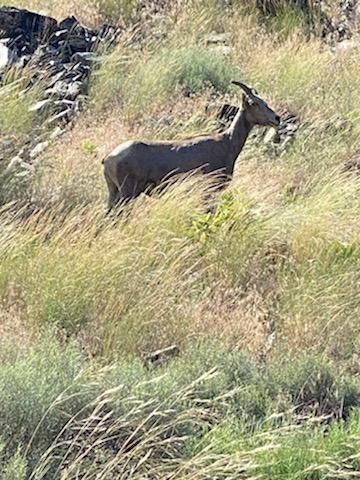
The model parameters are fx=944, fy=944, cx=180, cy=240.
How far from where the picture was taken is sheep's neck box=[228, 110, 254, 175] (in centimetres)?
890

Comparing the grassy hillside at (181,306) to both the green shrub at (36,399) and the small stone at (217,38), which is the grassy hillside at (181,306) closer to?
the green shrub at (36,399)

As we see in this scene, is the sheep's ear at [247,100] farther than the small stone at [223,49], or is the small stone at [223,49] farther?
the small stone at [223,49]

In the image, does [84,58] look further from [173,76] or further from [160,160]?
[160,160]

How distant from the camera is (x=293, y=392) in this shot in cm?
516

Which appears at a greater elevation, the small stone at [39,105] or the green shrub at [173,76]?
the small stone at [39,105]

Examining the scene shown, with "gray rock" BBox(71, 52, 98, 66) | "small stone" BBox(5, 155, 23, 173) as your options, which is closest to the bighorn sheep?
"small stone" BBox(5, 155, 23, 173)

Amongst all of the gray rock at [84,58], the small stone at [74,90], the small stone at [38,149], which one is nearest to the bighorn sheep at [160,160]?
the small stone at [38,149]

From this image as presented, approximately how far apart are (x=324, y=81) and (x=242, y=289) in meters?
6.38

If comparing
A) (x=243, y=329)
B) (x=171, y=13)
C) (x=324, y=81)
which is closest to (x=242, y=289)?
Result: (x=243, y=329)

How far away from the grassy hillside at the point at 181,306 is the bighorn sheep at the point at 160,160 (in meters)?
0.22

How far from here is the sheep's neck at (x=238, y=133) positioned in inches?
350

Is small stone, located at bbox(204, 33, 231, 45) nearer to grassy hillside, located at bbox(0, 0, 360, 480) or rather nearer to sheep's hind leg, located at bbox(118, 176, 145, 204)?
grassy hillside, located at bbox(0, 0, 360, 480)

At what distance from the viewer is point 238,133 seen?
903 cm

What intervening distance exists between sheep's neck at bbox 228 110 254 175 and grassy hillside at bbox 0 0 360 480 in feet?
1.07
